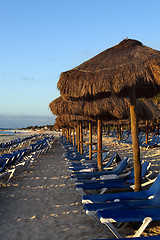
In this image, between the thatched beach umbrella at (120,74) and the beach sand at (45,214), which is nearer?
the beach sand at (45,214)

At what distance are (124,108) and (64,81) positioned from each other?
2.64 m

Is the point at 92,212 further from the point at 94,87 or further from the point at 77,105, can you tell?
the point at 77,105

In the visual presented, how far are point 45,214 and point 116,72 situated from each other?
2486mm

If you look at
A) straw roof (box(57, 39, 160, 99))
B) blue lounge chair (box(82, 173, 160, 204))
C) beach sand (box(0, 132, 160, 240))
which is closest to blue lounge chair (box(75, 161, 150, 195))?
beach sand (box(0, 132, 160, 240))

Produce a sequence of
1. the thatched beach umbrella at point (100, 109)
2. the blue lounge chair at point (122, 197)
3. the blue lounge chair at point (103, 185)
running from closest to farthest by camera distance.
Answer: the blue lounge chair at point (122, 197) → the blue lounge chair at point (103, 185) → the thatched beach umbrella at point (100, 109)

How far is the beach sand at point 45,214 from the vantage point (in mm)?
2883

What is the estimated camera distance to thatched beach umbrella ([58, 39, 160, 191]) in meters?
3.04

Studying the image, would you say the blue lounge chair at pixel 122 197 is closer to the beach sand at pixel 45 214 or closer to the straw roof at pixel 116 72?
the beach sand at pixel 45 214

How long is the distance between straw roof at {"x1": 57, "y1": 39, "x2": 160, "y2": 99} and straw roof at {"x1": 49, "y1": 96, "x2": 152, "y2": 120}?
1.78m

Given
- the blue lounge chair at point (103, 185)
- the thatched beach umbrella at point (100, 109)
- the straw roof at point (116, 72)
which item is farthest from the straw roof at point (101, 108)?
the blue lounge chair at point (103, 185)

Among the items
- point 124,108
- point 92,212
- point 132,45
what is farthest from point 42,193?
point 132,45

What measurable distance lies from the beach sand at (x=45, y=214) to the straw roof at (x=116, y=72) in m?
1.91

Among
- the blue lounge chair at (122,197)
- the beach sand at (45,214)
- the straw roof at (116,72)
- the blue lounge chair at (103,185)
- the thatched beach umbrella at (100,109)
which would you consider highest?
the straw roof at (116,72)

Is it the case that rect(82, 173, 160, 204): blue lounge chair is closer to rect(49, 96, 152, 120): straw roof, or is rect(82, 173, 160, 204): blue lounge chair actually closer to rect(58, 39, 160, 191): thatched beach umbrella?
rect(58, 39, 160, 191): thatched beach umbrella
